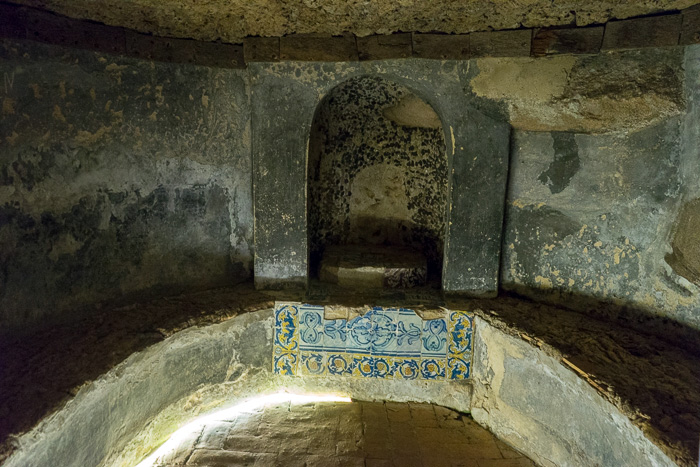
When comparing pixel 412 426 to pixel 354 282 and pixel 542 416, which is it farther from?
pixel 354 282

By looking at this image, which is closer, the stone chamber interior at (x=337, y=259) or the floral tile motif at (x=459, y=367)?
the stone chamber interior at (x=337, y=259)

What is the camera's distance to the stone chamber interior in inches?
89.0

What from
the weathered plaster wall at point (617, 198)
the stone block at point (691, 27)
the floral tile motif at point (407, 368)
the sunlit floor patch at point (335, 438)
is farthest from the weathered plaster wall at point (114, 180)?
the stone block at point (691, 27)

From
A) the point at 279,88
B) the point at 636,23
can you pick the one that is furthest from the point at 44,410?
the point at 636,23

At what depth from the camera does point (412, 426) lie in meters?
2.70

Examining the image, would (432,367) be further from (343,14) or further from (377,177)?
(343,14)

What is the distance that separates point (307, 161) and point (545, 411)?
6.45 ft

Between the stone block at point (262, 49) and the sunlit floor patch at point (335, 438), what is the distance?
2.12 m

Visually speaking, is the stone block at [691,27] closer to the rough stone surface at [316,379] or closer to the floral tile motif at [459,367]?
the rough stone surface at [316,379]

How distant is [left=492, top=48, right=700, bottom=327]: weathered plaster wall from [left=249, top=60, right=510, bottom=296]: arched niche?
0.54ft

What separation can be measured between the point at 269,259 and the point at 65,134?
1352 millimetres

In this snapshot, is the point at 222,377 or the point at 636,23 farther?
the point at 222,377

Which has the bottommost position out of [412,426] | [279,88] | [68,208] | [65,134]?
[412,426]

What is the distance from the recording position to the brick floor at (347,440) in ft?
7.88
